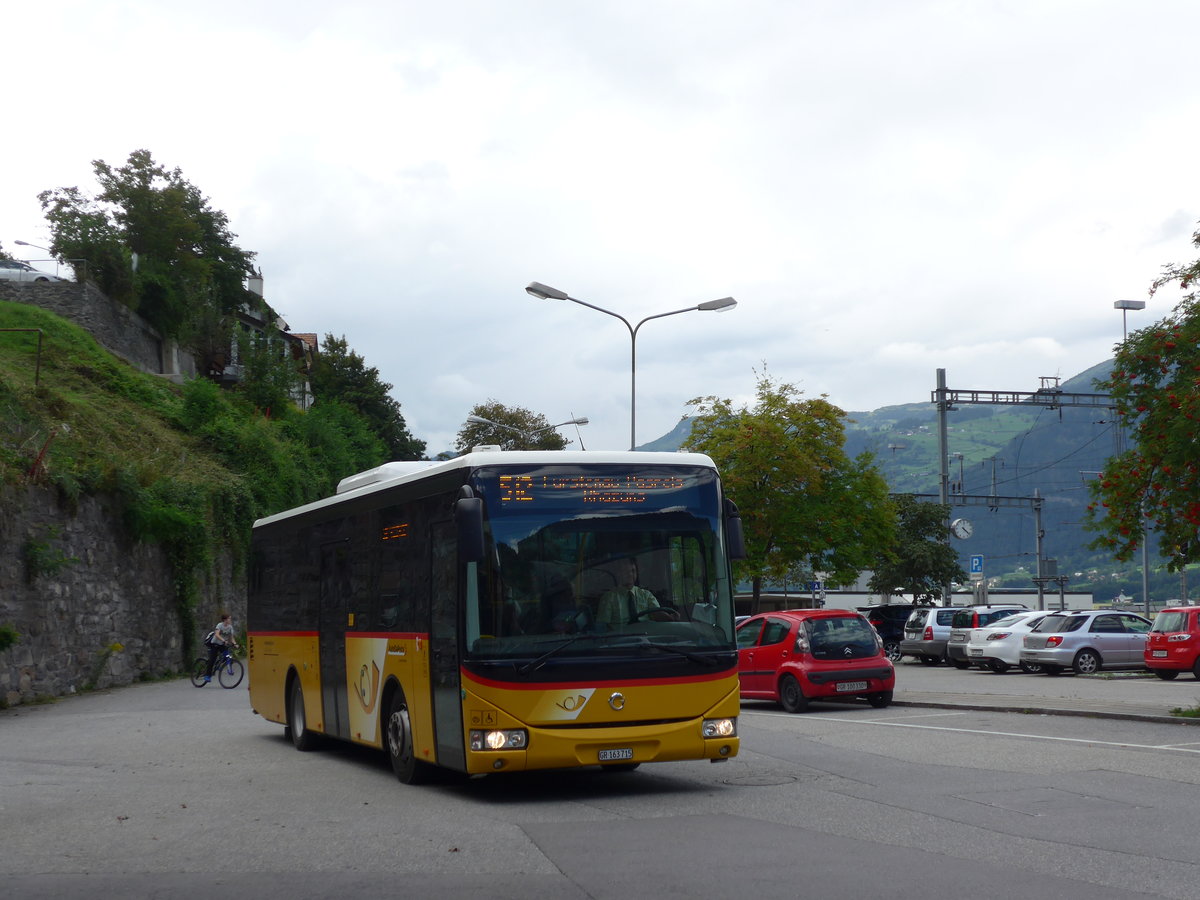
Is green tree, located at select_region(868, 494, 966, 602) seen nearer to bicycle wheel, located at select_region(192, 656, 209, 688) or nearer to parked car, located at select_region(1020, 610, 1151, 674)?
parked car, located at select_region(1020, 610, 1151, 674)

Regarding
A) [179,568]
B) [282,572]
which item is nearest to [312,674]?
[282,572]

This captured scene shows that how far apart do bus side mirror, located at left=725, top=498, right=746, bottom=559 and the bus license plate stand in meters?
1.87

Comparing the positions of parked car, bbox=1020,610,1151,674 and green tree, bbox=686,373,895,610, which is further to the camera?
green tree, bbox=686,373,895,610

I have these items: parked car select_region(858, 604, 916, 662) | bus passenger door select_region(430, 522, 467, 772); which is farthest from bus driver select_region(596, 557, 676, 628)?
parked car select_region(858, 604, 916, 662)

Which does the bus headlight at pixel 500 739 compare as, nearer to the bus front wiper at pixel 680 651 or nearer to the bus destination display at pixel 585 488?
the bus front wiper at pixel 680 651

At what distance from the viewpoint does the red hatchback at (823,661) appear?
2092cm

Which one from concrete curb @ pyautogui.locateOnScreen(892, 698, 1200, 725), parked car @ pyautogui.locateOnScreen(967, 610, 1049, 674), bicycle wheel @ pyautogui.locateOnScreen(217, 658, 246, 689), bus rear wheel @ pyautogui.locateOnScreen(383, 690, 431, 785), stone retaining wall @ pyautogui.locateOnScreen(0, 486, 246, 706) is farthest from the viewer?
parked car @ pyautogui.locateOnScreen(967, 610, 1049, 674)

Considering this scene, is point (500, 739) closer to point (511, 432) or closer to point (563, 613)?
point (563, 613)

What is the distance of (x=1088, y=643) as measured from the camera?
105 feet

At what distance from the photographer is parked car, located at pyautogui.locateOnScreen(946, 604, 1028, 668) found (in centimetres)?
3691

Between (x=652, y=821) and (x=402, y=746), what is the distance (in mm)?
3552

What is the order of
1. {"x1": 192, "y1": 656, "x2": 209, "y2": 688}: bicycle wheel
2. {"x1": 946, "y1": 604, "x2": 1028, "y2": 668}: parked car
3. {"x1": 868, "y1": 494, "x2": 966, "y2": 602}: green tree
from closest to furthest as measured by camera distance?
1. {"x1": 192, "y1": 656, "x2": 209, "y2": 688}: bicycle wheel
2. {"x1": 946, "y1": 604, "x2": 1028, "y2": 668}: parked car
3. {"x1": 868, "y1": 494, "x2": 966, "y2": 602}: green tree

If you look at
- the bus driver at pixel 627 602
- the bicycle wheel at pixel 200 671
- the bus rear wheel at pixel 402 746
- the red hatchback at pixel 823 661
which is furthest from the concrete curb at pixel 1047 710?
the bicycle wheel at pixel 200 671

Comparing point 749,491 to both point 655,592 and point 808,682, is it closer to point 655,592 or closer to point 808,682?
point 808,682
